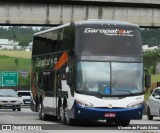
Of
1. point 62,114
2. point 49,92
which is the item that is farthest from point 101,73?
point 49,92

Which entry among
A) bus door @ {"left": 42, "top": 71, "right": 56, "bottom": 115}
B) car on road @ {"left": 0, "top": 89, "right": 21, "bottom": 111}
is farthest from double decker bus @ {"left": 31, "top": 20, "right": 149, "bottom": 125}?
car on road @ {"left": 0, "top": 89, "right": 21, "bottom": 111}

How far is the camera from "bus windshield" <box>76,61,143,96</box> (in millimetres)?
23750

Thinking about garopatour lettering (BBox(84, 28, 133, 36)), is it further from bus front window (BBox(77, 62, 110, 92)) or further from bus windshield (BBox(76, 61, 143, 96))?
bus front window (BBox(77, 62, 110, 92))

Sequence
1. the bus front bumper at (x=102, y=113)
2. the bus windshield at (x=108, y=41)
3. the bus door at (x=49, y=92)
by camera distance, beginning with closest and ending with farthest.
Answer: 1. the bus front bumper at (x=102, y=113)
2. the bus windshield at (x=108, y=41)
3. the bus door at (x=49, y=92)

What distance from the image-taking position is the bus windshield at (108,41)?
24.3 meters

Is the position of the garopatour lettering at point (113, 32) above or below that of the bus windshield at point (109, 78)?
above

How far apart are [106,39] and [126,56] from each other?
36.2 inches

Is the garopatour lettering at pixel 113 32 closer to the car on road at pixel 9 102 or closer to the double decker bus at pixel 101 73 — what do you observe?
the double decker bus at pixel 101 73

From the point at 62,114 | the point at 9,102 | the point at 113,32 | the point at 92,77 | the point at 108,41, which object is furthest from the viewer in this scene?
the point at 9,102

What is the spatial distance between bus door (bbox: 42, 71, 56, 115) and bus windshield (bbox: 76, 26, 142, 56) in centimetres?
348

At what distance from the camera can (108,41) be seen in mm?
24531

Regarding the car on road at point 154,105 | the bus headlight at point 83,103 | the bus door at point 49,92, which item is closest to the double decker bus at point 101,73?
the bus headlight at point 83,103

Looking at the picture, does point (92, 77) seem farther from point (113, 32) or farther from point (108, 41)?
point (113, 32)

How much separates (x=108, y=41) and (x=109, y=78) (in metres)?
1.46
